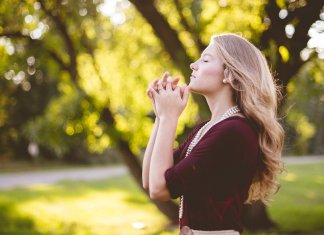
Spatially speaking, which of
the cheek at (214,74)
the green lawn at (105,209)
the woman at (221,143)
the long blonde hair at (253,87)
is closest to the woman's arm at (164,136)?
the woman at (221,143)

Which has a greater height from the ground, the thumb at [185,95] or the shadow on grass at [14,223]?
the thumb at [185,95]

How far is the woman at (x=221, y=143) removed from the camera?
5.92 ft

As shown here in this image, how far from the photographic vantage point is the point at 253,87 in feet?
6.47

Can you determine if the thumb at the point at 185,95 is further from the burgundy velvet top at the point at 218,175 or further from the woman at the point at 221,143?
the burgundy velvet top at the point at 218,175

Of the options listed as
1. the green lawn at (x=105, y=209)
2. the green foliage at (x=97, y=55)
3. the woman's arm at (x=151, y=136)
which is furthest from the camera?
the green lawn at (x=105, y=209)

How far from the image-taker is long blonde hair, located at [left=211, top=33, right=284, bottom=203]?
1.96 meters

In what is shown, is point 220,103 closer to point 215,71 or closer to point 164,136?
point 215,71

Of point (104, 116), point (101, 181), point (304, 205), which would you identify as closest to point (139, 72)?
point (104, 116)

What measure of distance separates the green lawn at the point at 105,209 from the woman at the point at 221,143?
5.59 m

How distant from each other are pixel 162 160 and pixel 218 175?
23 cm

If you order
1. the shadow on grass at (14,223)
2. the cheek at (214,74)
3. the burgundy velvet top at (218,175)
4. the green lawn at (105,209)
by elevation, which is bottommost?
the green lawn at (105,209)

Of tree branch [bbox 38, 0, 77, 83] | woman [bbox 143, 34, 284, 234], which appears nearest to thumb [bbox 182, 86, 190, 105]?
woman [bbox 143, 34, 284, 234]

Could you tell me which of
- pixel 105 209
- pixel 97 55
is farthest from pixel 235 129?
pixel 105 209

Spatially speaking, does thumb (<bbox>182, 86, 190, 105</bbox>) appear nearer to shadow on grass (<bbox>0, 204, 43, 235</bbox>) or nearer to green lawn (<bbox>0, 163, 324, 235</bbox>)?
green lawn (<bbox>0, 163, 324, 235</bbox>)
